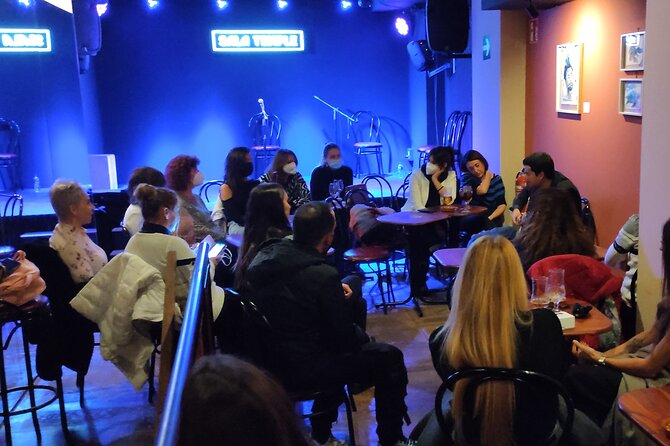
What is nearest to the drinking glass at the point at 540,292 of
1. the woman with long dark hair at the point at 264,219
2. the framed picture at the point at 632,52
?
Answer: the woman with long dark hair at the point at 264,219

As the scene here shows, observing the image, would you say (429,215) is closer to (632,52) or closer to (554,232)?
(632,52)

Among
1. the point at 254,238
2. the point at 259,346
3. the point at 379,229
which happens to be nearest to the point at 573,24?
the point at 379,229

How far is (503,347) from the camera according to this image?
190cm

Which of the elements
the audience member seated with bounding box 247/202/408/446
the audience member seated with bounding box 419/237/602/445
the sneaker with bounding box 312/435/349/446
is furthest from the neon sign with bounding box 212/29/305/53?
the audience member seated with bounding box 419/237/602/445

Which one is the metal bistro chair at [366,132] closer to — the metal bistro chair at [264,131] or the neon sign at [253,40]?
the metal bistro chair at [264,131]

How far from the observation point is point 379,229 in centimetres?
512

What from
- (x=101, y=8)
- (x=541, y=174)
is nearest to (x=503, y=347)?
(x=541, y=174)

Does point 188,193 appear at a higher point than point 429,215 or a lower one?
higher

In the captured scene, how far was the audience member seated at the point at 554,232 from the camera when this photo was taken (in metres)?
3.04

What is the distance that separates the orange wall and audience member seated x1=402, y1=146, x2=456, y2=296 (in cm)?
102

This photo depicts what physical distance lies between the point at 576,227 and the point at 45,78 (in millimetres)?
6034

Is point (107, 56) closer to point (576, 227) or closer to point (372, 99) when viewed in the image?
point (372, 99)

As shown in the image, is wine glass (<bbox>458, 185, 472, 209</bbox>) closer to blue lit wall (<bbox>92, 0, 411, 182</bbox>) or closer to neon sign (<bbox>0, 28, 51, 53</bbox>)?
neon sign (<bbox>0, 28, 51, 53</bbox>)

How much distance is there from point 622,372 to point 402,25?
8.94 m
